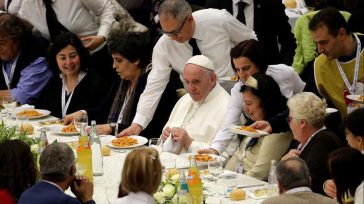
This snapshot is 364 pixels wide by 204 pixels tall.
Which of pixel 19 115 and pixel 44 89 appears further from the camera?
pixel 44 89

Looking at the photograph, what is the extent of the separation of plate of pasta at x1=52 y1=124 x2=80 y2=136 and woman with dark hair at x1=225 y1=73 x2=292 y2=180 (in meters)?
1.38

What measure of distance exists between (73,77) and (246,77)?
2053 millimetres

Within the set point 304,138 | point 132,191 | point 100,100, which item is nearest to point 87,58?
point 100,100

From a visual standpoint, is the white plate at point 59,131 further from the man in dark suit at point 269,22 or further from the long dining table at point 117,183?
the man in dark suit at point 269,22

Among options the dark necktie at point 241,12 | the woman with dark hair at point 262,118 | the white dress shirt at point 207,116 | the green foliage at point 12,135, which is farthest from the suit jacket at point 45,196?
the dark necktie at point 241,12

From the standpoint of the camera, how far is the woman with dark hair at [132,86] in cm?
710

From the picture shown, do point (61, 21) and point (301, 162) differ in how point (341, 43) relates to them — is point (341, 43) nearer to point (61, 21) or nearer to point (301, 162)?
point (301, 162)

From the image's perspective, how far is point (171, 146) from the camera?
615 cm

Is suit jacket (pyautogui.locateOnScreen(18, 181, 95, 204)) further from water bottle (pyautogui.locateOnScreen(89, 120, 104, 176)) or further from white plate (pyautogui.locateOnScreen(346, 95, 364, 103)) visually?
white plate (pyautogui.locateOnScreen(346, 95, 364, 103))

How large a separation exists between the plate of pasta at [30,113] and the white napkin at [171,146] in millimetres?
1553

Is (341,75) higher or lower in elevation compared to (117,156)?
higher

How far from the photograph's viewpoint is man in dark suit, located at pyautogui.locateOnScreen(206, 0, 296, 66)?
7453 millimetres

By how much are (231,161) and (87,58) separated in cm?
209

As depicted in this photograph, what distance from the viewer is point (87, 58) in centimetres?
761
